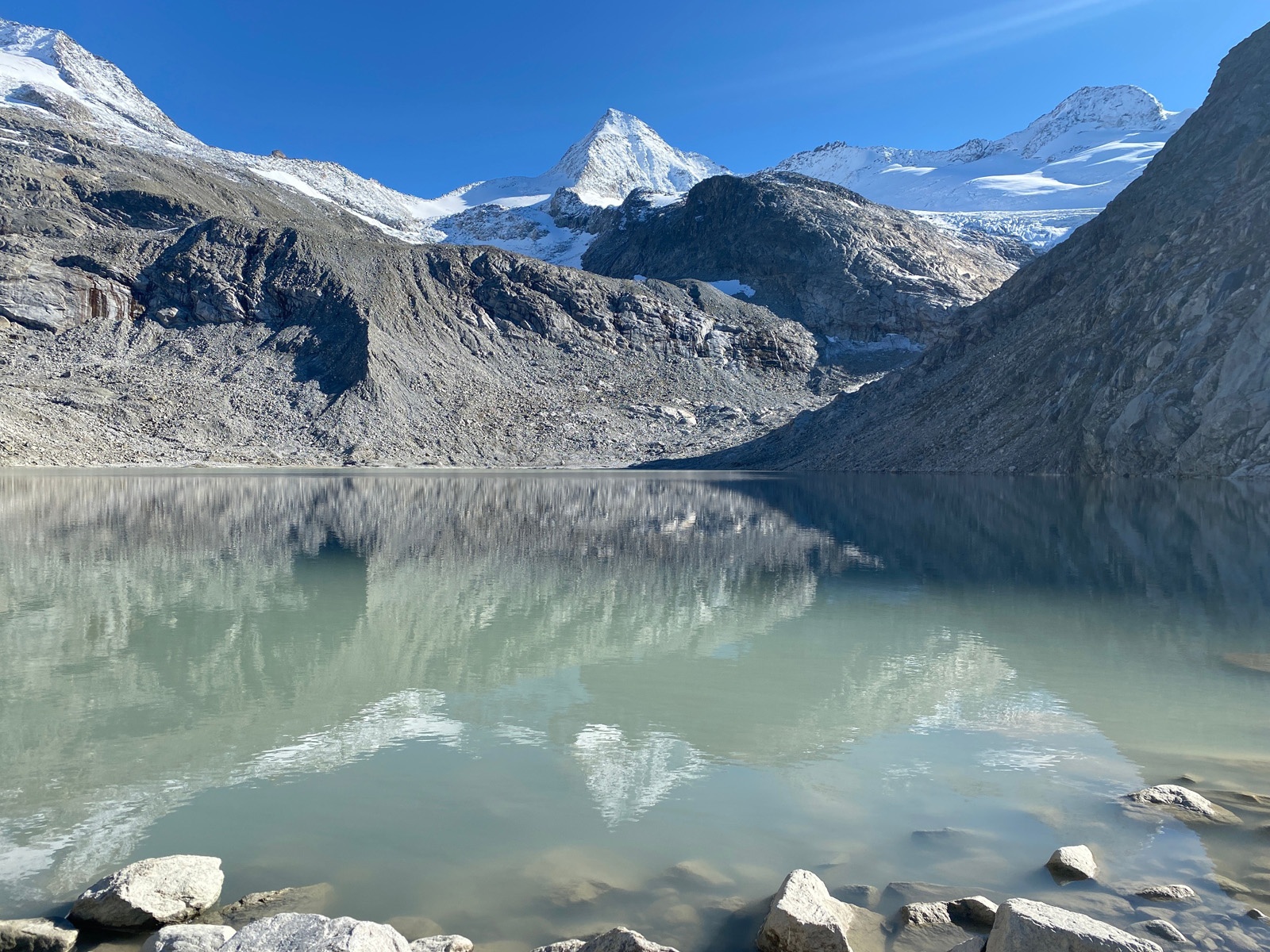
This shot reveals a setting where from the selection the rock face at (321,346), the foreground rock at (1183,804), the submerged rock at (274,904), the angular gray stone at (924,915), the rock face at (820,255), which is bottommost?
the submerged rock at (274,904)

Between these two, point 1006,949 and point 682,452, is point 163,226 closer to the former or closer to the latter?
point 682,452

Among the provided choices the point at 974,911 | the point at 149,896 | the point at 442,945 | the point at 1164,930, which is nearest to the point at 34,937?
the point at 149,896

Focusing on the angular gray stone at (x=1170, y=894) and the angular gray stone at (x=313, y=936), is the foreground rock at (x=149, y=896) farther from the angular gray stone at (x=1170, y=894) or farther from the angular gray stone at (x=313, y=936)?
the angular gray stone at (x=1170, y=894)

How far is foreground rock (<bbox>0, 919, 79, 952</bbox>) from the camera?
14.8ft

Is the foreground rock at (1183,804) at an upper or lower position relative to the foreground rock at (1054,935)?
lower

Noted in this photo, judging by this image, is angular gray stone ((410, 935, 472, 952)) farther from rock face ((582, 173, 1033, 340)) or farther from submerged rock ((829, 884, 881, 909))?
rock face ((582, 173, 1033, 340))

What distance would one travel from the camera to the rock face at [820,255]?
384 ft

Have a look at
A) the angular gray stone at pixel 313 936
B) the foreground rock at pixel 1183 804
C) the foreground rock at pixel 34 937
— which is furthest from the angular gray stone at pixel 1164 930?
the foreground rock at pixel 34 937

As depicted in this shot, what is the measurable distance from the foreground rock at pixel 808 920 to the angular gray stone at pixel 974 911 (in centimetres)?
45

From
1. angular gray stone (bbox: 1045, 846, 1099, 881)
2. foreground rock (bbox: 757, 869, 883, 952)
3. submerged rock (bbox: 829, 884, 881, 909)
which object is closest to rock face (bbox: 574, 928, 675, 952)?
foreground rock (bbox: 757, 869, 883, 952)

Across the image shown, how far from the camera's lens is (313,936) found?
4.02m

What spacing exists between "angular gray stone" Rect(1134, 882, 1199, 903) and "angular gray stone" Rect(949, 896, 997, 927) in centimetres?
97

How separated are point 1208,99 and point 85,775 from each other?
8476 cm

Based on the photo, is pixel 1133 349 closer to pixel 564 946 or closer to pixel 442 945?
pixel 564 946
